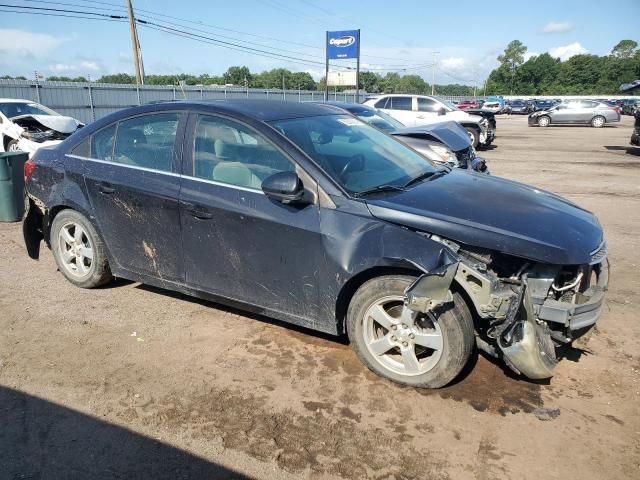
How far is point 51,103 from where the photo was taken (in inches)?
845

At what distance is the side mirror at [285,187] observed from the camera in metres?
3.21

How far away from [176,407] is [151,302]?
1712 millimetres

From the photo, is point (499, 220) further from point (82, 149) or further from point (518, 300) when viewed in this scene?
point (82, 149)

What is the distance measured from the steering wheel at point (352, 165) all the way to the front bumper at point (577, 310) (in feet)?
4.96

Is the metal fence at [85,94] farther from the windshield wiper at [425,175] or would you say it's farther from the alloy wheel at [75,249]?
the windshield wiper at [425,175]

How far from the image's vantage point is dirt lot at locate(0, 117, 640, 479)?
2.56 meters

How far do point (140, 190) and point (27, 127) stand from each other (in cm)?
1021

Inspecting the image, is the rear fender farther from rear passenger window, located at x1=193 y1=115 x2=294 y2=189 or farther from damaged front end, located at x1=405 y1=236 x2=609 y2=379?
damaged front end, located at x1=405 y1=236 x2=609 y2=379

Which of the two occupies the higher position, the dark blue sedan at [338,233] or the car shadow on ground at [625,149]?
the dark blue sedan at [338,233]

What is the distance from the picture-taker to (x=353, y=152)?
3834mm

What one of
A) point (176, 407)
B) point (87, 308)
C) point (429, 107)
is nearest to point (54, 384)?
point (176, 407)

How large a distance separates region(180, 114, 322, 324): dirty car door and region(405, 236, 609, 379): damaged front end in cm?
83

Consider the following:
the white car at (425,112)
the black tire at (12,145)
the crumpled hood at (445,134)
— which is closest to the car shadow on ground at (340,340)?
the crumpled hood at (445,134)

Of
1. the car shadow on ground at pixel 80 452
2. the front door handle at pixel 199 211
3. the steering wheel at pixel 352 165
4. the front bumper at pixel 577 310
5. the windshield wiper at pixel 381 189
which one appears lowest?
the car shadow on ground at pixel 80 452
